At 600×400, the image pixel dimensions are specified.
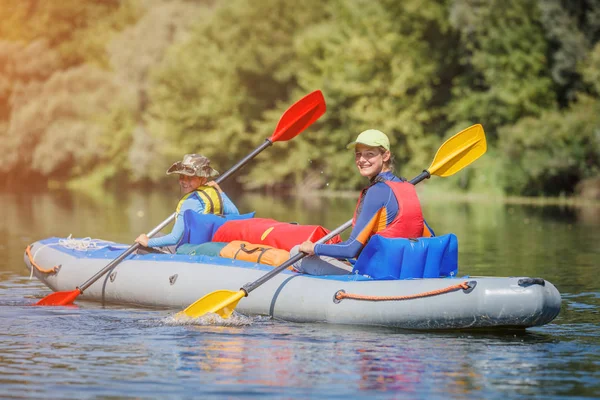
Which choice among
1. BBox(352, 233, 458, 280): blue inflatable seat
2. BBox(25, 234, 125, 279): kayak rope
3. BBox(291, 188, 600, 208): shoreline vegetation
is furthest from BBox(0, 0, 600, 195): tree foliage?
BBox(352, 233, 458, 280): blue inflatable seat

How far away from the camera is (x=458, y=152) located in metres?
10.0

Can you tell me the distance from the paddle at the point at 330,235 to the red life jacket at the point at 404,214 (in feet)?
2.18

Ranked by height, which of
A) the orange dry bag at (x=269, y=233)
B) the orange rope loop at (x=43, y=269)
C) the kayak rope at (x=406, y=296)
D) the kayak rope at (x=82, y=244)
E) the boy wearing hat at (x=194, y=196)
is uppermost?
the boy wearing hat at (x=194, y=196)

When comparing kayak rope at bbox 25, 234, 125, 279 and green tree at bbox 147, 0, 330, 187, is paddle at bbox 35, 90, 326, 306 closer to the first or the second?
kayak rope at bbox 25, 234, 125, 279

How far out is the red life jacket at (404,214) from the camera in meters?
8.36

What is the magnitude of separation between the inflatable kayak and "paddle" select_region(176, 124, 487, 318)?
0.77ft

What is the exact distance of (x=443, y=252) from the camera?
8.51m

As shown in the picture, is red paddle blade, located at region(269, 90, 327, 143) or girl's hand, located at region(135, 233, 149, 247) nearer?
girl's hand, located at region(135, 233, 149, 247)

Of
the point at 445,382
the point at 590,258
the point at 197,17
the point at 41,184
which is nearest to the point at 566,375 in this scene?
the point at 445,382

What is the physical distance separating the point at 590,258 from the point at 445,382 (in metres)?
8.37

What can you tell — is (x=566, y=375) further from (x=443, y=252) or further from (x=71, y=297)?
(x=71, y=297)

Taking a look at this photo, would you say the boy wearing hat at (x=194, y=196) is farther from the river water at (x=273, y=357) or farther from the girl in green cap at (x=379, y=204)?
the girl in green cap at (x=379, y=204)

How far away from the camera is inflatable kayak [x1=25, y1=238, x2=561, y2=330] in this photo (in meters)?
7.87

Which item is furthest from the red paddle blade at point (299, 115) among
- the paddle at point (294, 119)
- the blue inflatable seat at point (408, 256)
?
the blue inflatable seat at point (408, 256)
